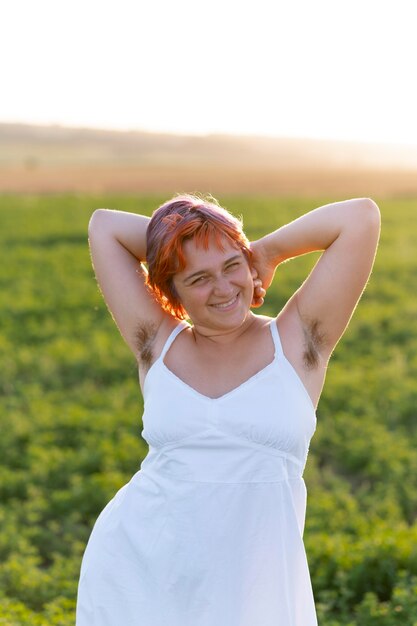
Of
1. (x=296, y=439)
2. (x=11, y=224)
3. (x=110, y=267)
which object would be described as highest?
(x=110, y=267)

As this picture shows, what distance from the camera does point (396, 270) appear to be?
55.4 feet

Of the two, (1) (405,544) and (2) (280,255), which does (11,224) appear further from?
(2) (280,255)

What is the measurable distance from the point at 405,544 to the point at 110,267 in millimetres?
2896

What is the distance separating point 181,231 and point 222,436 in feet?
1.90

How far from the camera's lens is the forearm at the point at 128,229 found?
294cm

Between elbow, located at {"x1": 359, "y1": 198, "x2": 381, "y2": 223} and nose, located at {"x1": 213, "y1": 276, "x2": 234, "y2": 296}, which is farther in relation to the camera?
elbow, located at {"x1": 359, "y1": 198, "x2": 381, "y2": 223}

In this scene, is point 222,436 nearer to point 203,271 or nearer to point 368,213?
point 203,271

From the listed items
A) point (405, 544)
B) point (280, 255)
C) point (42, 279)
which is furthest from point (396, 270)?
point (280, 255)

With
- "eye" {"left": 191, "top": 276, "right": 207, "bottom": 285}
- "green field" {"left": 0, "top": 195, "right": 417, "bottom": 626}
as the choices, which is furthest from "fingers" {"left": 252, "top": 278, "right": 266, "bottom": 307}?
"green field" {"left": 0, "top": 195, "right": 417, "bottom": 626}

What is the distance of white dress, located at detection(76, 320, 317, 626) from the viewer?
2.46 m

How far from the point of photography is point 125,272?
2.93m

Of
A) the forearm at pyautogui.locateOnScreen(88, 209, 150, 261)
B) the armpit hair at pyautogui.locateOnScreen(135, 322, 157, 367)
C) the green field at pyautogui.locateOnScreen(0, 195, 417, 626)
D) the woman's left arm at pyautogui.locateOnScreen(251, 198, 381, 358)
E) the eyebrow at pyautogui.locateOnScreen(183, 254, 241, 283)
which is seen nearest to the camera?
the eyebrow at pyautogui.locateOnScreen(183, 254, 241, 283)

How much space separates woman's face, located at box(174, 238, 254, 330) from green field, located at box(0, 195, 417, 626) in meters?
1.87

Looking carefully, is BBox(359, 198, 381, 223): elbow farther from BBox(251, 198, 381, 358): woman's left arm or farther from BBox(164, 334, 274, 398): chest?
BBox(164, 334, 274, 398): chest
